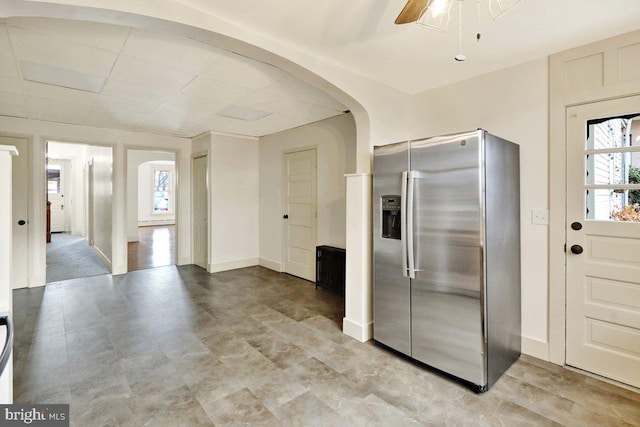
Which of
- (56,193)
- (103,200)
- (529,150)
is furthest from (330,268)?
(56,193)

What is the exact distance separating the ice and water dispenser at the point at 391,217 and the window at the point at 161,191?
1326 cm

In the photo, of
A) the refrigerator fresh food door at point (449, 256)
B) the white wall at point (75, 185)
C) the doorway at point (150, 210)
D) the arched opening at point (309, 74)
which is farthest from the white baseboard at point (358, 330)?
the white wall at point (75, 185)

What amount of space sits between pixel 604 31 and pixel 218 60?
292 cm

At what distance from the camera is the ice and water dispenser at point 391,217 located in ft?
8.81

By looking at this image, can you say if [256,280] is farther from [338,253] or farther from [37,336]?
[37,336]

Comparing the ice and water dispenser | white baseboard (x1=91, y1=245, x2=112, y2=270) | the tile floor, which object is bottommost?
the tile floor

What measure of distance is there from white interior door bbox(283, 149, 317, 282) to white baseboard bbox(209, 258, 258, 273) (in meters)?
0.89

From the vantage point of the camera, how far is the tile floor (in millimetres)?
1938

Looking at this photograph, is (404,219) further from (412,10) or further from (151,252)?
(151,252)

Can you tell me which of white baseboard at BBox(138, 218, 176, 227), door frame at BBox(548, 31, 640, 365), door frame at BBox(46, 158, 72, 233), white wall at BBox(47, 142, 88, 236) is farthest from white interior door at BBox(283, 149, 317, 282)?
white baseboard at BBox(138, 218, 176, 227)

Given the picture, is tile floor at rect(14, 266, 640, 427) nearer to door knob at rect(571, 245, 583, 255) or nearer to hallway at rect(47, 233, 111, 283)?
door knob at rect(571, 245, 583, 255)

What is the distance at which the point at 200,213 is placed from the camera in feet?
19.2

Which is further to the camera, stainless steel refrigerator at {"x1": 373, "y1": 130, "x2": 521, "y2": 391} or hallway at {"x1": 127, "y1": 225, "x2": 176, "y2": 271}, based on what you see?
hallway at {"x1": 127, "y1": 225, "x2": 176, "y2": 271}

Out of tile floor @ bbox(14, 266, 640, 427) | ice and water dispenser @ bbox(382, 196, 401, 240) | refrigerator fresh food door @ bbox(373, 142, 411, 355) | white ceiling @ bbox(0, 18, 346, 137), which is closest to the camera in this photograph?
tile floor @ bbox(14, 266, 640, 427)
